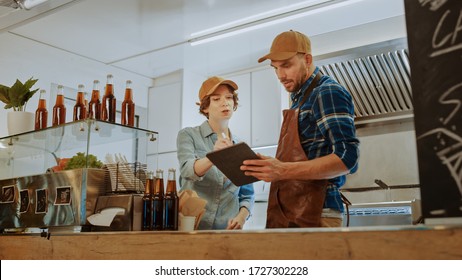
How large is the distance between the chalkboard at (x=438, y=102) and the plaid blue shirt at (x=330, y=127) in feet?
1.83

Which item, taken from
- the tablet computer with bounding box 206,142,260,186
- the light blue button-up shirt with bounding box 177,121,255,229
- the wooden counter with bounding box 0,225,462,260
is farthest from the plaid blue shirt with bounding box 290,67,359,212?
the light blue button-up shirt with bounding box 177,121,255,229

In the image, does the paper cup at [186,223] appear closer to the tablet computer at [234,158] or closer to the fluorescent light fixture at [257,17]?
the tablet computer at [234,158]

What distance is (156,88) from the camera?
19.6 feet

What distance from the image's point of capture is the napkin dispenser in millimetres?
1810

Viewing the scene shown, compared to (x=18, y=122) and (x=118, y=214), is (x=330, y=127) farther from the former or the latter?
(x=18, y=122)

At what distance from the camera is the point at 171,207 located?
6.07 ft

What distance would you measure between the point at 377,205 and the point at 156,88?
3.25m

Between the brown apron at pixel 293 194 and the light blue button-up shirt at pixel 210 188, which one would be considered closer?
the brown apron at pixel 293 194

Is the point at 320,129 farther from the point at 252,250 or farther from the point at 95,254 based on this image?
the point at 95,254

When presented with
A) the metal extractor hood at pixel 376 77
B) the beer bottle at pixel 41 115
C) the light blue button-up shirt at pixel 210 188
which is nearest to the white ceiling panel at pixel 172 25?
the metal extractor hood at pixel 376 77

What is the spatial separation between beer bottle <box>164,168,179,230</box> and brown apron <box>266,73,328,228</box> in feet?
1.15

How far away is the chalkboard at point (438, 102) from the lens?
93cm

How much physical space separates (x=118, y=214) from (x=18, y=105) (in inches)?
47.0
